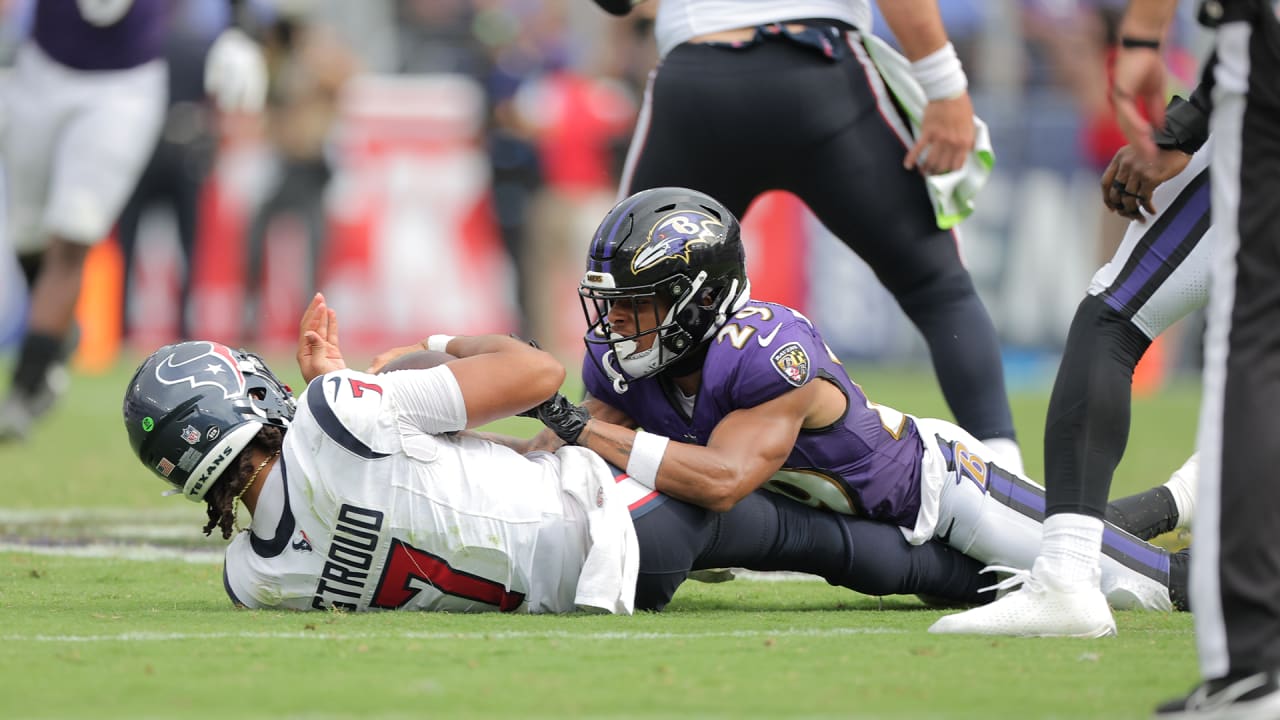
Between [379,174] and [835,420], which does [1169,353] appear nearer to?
[379,174]

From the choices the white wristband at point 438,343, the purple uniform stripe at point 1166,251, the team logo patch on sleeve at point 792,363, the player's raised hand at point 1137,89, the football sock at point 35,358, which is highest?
the player's raised hand at point 1137,89

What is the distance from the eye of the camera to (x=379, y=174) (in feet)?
50.3

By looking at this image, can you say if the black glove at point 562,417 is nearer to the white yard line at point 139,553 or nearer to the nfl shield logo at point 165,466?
the nfl shield logo at point 165,466

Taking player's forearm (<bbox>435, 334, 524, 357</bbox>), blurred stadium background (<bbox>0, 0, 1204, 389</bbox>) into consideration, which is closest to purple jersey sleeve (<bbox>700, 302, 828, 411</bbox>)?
player's forearm (<bbox>435, 334, 524, 357</bbox>)

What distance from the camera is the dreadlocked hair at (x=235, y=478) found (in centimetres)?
423

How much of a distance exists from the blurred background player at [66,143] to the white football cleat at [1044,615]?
6026 millimetres

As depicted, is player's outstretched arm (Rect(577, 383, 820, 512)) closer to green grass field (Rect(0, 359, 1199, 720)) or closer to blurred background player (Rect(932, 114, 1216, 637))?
green grass field (Rect(0, 359, 1199, 720))

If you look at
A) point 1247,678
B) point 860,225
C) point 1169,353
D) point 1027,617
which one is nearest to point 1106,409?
point 1027,617

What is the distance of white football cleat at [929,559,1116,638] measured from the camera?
3.86 meters

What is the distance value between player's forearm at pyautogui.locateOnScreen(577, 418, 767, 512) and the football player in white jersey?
5cm

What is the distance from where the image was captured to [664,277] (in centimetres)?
443

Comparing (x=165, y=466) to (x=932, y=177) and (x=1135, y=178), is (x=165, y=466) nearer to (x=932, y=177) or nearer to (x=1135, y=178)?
(x=1135, y=178)

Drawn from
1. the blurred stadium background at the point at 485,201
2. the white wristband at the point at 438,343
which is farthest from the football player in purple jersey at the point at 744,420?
the blurred stadium background at the point at 485,201

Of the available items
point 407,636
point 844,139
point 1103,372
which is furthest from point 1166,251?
point 407,636
